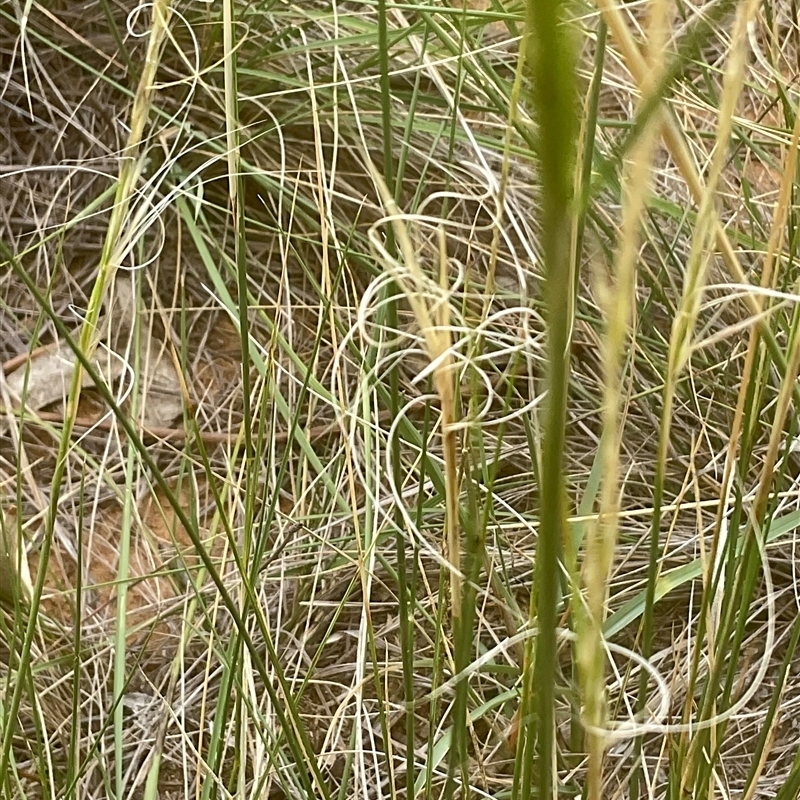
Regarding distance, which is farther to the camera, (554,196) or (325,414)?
(325,414)

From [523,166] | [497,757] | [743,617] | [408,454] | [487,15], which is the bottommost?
[497,757]

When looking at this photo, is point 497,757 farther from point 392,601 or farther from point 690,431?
point 690,431

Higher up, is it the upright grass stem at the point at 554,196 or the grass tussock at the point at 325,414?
the upright grass stem at the point at 554,196

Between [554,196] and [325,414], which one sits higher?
[554,196]

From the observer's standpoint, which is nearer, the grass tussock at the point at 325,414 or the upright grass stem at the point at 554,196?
the upright grass stem at the point at 554,196

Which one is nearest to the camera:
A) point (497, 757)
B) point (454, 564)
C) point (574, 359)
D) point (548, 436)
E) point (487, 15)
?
point (548, 436)

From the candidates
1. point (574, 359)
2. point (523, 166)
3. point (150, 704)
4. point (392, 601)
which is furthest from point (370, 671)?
point (523, 166)

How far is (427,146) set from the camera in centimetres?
81

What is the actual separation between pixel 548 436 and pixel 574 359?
68cm

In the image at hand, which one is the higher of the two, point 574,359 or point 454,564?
point 454,564

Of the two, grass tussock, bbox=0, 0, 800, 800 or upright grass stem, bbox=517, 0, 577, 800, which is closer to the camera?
upright grass stem, bbox=517, 0, 577, 800

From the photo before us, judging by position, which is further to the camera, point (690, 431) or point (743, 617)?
point (690, 431)

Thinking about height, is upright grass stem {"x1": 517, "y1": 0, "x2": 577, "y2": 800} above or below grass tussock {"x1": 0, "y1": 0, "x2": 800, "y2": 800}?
above

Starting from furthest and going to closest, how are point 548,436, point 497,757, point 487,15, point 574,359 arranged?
point 574,359, point 497,757, point 487,15, point 548,436
